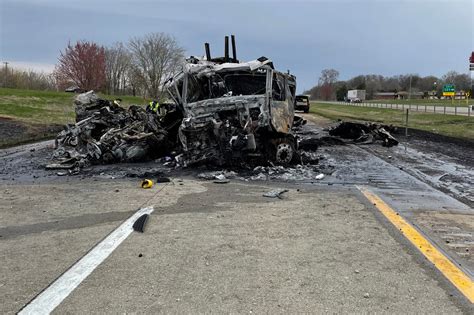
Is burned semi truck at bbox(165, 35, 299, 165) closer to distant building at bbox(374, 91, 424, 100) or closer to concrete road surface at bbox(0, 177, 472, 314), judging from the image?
concrete road surface at bbox(0, 177, 472, 314)

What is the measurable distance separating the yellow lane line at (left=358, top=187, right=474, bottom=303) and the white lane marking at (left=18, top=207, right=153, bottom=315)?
117 inches

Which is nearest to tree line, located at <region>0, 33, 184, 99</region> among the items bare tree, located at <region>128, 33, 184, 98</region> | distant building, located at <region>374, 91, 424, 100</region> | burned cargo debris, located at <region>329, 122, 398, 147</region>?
bare tree, located at <region>128, 33, 184, 98</region>

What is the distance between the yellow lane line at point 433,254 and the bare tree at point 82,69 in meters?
49.4

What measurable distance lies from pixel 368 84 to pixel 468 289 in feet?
446

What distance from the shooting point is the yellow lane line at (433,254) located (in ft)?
11.6

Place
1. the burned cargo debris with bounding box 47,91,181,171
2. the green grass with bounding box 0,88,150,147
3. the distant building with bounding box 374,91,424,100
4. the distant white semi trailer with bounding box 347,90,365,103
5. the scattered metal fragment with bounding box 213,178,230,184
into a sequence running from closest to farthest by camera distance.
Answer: the scattered metal fragment with bounding box 213,178,230,184, the burned cargo debris with bounding box 47,91,181,171, the green grass with bounding box 0,88,150,147, the distant white semi trailer with bounding box 347,90,365,103, the distant building with bounding box 374,91,424,100

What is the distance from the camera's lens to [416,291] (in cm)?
341

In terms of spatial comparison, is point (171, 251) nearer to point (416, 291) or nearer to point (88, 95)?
point (416, 291)

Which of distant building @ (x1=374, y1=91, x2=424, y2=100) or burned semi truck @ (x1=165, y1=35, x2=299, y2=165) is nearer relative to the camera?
burned semi truck @ (x1=165, y1=35, x2=299, y2=165)

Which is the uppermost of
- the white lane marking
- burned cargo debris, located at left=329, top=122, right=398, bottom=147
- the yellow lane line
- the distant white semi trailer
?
the distant white semi trailer

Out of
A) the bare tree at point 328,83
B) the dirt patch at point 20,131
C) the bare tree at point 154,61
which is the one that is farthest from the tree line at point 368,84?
the dirt patch at point 20,131

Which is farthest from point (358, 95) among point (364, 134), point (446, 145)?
point (446, 145)

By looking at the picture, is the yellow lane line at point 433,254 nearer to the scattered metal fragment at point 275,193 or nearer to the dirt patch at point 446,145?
the scattered metal fragment at point 275,193

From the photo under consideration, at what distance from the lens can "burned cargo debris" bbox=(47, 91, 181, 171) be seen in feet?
35.2
